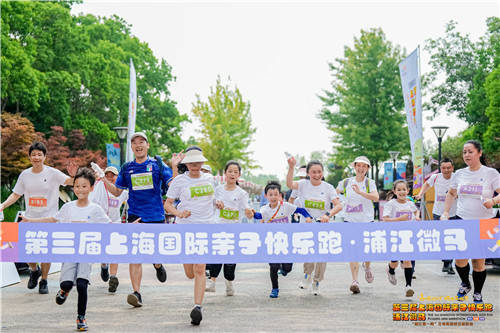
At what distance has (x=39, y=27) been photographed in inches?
1312

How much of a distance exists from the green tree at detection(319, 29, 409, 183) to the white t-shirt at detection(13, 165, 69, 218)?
35.2 m

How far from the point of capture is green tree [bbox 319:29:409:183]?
42.6m

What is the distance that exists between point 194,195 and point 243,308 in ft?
5.70

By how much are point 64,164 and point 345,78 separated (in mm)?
21918

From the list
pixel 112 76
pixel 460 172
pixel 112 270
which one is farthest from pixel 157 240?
pixel 112 76

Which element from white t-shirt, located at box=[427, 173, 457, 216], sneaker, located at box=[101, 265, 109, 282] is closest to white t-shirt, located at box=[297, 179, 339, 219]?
white t-shirt, located at box=[427, 173, 457, 216]

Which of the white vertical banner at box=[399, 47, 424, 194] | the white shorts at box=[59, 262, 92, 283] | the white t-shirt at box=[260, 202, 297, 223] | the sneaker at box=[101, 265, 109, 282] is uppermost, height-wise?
the white vertical banner at box=[399, 47, 424, 194]

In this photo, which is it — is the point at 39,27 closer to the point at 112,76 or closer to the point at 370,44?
the point at 112,76

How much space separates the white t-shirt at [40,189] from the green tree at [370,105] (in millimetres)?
35161

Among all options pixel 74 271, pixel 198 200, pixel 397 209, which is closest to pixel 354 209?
pixel 397 209

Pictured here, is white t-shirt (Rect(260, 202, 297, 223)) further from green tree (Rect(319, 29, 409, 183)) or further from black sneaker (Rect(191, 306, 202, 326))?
green tree (Rect(319, 29, 409, 183))

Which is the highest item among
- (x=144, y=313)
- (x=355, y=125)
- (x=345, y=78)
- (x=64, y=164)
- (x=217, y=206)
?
(x=345, y=78)

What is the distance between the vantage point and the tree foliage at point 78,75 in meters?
29.6

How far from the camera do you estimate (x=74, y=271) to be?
686 centimetres
